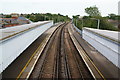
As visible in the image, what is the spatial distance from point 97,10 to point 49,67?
359 ft

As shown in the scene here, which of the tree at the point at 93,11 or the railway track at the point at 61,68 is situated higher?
the tree at the point at 93,11

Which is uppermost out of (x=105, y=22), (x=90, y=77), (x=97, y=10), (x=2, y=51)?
(x=97, y=10)

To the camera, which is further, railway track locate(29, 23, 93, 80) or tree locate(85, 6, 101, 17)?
tree locate(85, 6, 101, 17)

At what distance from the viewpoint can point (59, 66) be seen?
1441 centimetres

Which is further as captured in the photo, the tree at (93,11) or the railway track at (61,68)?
the tree at (93,11)

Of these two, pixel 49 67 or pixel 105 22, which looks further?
pixel 105 22

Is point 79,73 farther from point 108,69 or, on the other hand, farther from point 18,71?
point 18,71

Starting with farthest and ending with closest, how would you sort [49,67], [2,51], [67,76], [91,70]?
[49,67]
[91,70]
[67,76]
[2,51]

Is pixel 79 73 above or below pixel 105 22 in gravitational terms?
below

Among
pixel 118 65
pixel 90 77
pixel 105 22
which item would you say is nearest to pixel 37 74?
pixel 90 77

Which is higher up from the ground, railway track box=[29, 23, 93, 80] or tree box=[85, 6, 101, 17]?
tree box=[85, 6, 101, 17]

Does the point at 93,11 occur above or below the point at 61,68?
above

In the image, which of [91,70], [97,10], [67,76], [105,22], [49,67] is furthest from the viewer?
[97,10]

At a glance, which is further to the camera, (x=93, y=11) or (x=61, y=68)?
(x=93, y=11)
